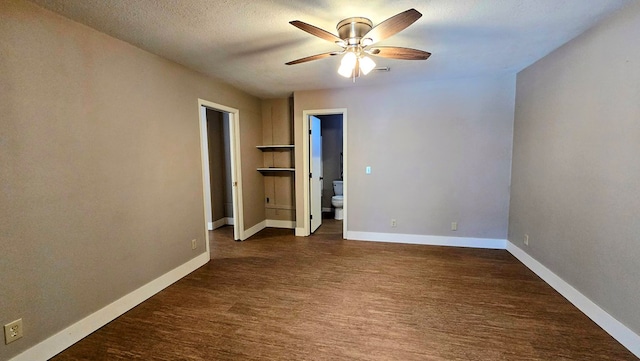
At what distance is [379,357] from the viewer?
6.02 feet

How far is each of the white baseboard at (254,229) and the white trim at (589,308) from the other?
3.96 metres

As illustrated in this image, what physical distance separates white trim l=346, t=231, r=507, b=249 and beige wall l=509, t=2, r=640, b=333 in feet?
2.26

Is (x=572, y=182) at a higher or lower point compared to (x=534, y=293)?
higher

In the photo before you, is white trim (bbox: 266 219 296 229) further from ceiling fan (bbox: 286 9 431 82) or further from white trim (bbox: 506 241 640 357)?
white trim (bbox: 506 241 640 357)

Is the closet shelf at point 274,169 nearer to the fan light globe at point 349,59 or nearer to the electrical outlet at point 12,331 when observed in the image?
the fan light globe at point 349,59

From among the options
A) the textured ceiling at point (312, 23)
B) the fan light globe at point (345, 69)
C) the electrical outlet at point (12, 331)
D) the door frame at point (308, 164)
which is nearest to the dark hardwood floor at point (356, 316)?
the electrical outlet at point (12, 331)

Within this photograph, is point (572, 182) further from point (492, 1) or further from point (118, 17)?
point (118, 17)

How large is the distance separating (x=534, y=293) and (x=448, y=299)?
2.92 ft

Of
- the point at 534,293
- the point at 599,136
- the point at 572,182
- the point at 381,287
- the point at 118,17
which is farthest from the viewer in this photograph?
the point at 381,287

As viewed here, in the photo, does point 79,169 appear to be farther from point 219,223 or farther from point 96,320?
point 219,223

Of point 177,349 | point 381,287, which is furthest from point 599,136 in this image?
point 177,349

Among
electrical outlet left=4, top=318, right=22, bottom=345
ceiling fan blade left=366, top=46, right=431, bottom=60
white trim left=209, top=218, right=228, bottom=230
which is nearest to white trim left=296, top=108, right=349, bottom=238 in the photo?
white trim left=209, top=218, right=228, bottom=230

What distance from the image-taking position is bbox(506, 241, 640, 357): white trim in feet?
6.15

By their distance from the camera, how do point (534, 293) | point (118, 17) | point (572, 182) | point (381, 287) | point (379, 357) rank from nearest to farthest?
point (379, 357)
point (118, 17)
point (572, 182)
point (534, 293)
point (381, 287)
